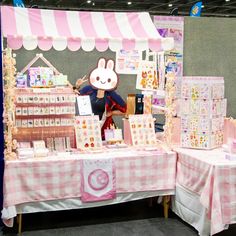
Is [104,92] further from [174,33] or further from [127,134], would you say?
[174,33]

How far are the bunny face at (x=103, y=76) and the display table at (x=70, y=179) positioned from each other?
79 centimetres

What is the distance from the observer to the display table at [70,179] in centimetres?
360

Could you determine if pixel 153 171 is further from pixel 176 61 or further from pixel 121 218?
pixel 176 61

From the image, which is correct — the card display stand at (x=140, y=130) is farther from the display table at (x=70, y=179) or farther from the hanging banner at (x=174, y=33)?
the hanging banner at (x=174, y=33)

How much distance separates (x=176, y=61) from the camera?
6.39 meters

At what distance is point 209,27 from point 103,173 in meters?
3.74

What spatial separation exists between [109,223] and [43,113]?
128 centimetres

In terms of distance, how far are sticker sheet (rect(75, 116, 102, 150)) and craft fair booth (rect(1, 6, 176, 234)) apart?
31mm

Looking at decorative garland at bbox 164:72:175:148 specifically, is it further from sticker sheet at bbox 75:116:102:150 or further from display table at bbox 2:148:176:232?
sticker sheet at bbox 75:116:102:150

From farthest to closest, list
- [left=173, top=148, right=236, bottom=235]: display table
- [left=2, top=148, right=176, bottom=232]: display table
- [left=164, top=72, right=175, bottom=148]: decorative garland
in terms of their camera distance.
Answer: [left=164, top=72, right=175, bottom=148]: decorative garland
[left=2, top=148, right=176, bottom=232]: display table
[left=173, top=148, right=236, bottom=235]: display table

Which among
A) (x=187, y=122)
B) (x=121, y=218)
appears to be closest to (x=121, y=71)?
(x=187, y=122)

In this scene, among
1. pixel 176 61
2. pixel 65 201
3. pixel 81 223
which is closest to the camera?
pixel 65 201

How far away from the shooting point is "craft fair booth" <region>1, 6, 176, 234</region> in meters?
3.66

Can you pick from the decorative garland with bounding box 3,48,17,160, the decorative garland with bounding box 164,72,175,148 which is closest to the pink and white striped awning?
the decorative garland with bounding box 3,48,17,160
